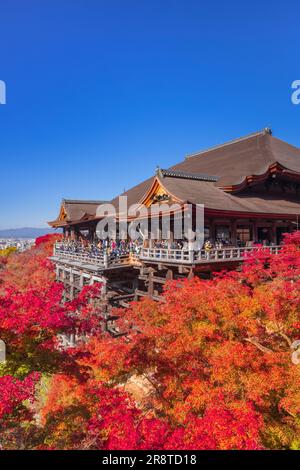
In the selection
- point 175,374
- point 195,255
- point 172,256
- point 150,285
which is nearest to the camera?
point 175,374

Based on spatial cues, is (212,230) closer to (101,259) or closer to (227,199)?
(227,199)

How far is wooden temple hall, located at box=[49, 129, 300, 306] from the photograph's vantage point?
1526 cm

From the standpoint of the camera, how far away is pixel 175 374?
8664 mm

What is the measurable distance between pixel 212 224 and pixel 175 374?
34.7 feet

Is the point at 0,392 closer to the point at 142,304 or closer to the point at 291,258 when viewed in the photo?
the point at 142,304

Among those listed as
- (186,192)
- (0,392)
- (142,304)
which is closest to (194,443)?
(0,392)

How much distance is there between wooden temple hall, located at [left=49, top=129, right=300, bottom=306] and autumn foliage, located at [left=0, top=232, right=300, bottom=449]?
4.00 m

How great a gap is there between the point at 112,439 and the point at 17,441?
400 centimetres

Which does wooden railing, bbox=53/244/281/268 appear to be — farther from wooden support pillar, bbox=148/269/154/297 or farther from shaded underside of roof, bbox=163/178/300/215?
shaded underside of roof, bbox=163/178/300/215

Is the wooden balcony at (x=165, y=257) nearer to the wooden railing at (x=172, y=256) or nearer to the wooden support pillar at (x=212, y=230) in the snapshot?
the wooden railing at (x=172, y=256)

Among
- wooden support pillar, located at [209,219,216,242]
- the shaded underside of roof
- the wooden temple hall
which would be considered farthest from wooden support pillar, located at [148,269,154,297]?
the shaded underside of roof

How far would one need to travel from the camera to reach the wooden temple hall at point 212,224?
15258mm

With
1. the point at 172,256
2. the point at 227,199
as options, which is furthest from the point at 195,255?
the point at 227,199

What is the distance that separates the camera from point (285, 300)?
356 inches
